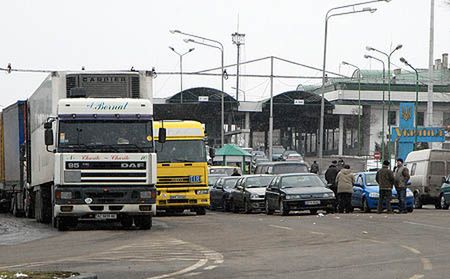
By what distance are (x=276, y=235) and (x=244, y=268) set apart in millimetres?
7580

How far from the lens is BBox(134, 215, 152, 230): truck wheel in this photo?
82.7 feet

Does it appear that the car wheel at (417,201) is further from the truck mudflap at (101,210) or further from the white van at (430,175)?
the truck mudflap at (101,210)

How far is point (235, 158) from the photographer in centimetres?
6141

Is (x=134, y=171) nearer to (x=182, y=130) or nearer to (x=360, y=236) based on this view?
(x=360, y=236)

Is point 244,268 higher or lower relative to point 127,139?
lower

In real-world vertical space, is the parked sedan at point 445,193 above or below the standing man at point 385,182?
below

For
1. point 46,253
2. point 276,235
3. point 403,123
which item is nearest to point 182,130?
point 276,235

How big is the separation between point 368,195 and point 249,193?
187 inches

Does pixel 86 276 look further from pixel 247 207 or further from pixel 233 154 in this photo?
pixel 233 154

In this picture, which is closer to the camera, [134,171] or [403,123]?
[134,171]

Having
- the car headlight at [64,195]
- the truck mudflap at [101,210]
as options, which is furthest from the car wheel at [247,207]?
the car headlight at [64,195]

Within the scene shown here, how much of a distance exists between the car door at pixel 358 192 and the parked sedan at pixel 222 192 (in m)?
5.73

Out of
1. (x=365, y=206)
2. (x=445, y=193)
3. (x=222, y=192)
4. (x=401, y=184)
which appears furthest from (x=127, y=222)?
(x=445, y=193)

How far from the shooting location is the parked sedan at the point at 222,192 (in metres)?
40.9
